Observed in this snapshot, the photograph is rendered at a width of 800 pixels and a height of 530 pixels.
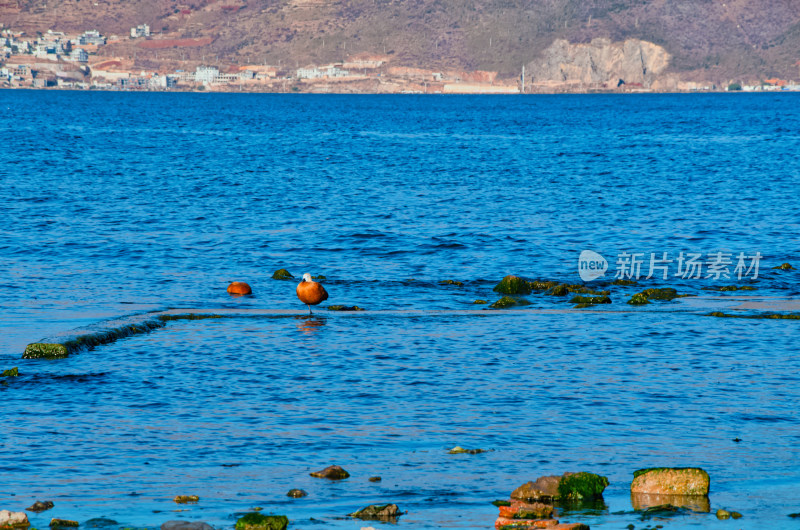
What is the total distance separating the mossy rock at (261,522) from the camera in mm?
9352

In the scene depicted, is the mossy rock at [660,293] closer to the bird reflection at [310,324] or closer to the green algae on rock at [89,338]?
the bird reflection at [310,324]

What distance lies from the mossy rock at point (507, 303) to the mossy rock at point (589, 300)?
Answer: 1.22m

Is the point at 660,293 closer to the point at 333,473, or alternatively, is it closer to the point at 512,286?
the point at 512,286

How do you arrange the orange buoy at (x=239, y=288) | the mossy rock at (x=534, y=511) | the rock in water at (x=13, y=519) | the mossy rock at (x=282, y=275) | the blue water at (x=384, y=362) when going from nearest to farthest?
the rock in water at (x=13, y=519), the mossy rock at (x=534, y=511), the blue water at (x=384, y=362), the orange buoy at (x=239, y=288), the mossy rock at (x=282, y=275)

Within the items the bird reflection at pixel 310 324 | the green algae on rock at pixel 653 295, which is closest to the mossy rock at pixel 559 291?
the green algae on rock at pixel 653 295

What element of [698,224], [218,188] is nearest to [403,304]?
[698,224]

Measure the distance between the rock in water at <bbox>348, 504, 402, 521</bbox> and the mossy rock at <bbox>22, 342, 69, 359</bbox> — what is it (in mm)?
9560

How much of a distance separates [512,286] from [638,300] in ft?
11.4

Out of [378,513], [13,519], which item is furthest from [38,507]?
[378,513]

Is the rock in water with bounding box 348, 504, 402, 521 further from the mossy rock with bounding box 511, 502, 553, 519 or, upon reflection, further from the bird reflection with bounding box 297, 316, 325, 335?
the bird reflection with bounding box 297, 316, 325, 335

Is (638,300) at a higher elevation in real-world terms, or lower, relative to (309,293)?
lower

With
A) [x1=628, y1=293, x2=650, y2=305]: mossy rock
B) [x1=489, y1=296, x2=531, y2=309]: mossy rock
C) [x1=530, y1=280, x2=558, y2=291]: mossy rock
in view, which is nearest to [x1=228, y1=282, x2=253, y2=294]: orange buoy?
[x1=489, y1=296, x2=531, y2=309]: mossy rock

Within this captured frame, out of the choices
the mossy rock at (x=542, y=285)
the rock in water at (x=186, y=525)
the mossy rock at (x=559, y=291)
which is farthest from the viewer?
the mossy rock at (x=542, y=285)

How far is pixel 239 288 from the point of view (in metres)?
25.4
